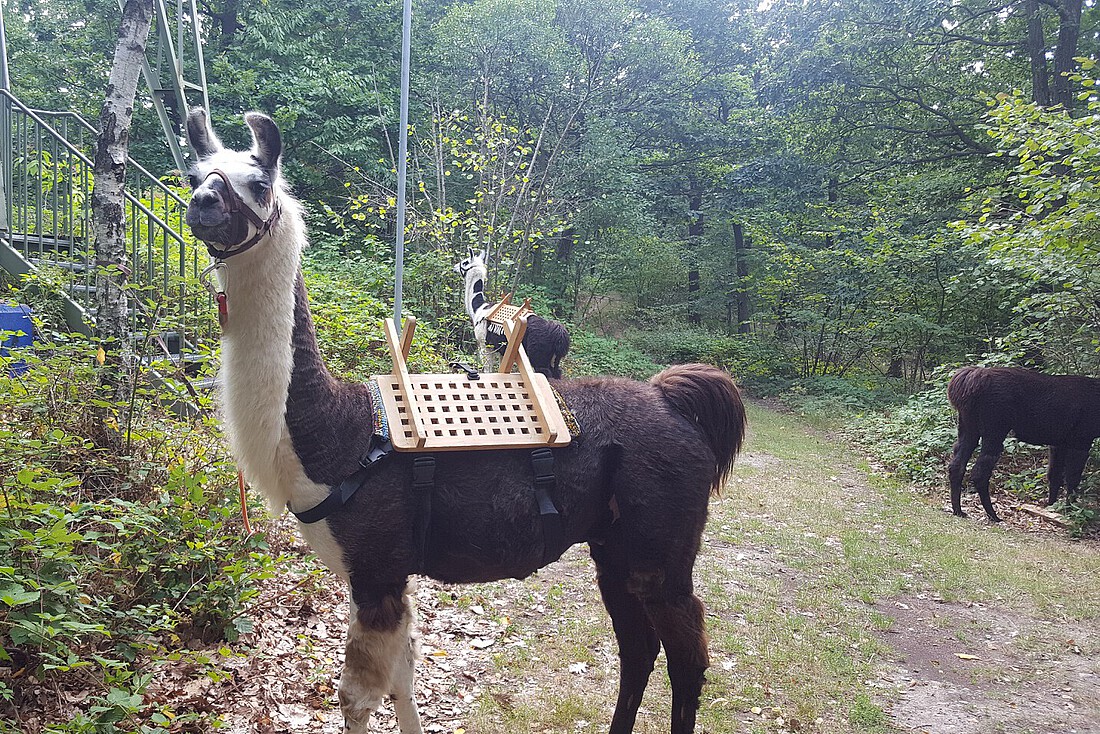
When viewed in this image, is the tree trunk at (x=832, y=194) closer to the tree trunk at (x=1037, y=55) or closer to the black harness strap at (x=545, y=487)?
the tree trunk at (x=1037, y=55)

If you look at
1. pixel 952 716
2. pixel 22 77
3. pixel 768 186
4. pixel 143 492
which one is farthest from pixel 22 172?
pixel 768 186

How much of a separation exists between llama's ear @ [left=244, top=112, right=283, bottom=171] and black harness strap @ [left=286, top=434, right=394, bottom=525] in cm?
97

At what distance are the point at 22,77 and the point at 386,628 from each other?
63.5 feet

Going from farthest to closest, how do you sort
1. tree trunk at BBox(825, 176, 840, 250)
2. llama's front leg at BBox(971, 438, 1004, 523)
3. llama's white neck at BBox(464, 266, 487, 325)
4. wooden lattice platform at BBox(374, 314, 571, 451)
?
tree trunk at BBox(825, 176, 840, 250)
llama's front leg at BBox(971, 438, 1004, 523)
llama's white neck at BBox(464, 266, 487, 325)
wooden lattice platform at BBox(374, 314, 571, 451)

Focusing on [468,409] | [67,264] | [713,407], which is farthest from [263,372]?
[67,264]

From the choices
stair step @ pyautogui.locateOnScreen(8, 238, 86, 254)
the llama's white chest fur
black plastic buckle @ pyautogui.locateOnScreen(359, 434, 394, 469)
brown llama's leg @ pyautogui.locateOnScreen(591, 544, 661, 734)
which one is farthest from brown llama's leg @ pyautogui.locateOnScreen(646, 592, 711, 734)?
stair step @ pyautogui.locateOnScreen(8, 238, 86, 254)

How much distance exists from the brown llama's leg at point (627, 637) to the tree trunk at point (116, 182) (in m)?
2.75

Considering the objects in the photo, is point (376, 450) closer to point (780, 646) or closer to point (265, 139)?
point (265, 139)

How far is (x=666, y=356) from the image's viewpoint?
1795 cm

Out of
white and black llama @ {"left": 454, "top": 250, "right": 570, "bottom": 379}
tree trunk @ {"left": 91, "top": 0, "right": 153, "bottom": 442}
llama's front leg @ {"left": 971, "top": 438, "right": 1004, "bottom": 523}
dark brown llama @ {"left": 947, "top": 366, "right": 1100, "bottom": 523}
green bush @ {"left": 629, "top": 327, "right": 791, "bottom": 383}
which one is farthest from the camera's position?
green bush @ {"left": 629, "top": 327, "right": 791, "bottom": 383}

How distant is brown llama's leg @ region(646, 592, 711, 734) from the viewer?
8.70 ft

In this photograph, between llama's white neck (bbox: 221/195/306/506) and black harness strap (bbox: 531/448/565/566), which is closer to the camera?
llama's white neck (bbox: 221/195/306/506)

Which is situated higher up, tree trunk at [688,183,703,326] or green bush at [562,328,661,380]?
tree trunk at [688,183,703,326]

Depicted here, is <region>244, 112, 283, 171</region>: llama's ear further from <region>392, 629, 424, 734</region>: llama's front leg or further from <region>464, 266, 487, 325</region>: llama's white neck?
<region>464, 266, 487, 325</region>: llama's white neck
